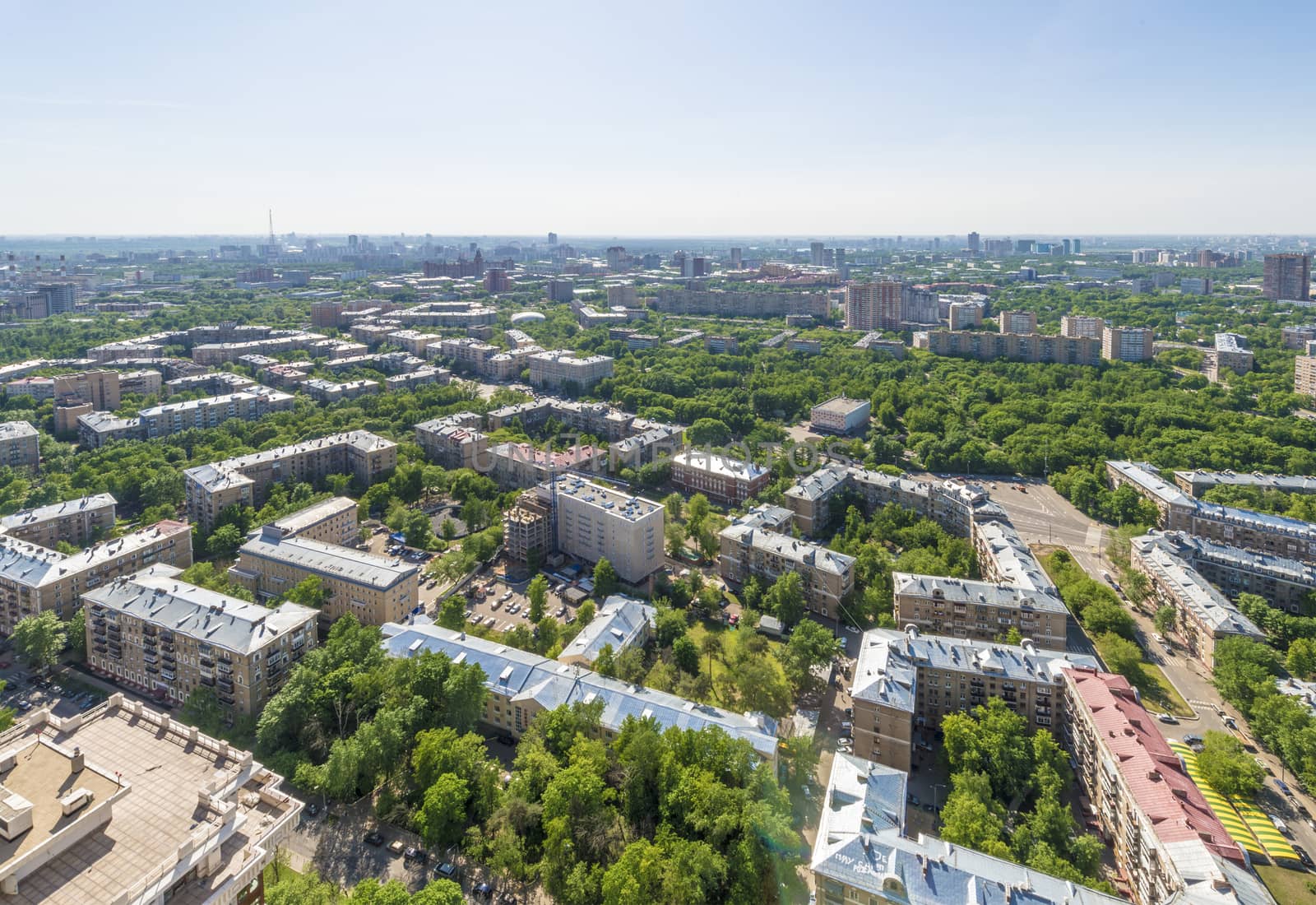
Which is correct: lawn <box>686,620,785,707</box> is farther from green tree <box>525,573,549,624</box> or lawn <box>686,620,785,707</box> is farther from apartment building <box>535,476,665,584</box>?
green tree <box>525,573,549,624</box>

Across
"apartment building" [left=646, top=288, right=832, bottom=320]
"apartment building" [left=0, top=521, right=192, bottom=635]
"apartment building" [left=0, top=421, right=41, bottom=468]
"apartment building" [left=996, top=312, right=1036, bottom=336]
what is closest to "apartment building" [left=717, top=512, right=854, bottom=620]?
"apartment building" [left=0, top=521, right=192, bottom=635]

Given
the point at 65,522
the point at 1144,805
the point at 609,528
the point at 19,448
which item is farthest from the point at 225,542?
the point at 1144,805

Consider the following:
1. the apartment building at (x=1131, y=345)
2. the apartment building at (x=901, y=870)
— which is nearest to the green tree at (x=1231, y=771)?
the apartment building at (x=901, y=870)

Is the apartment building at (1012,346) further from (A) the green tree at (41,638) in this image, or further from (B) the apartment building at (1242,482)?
(A) the green tree at (41,638)

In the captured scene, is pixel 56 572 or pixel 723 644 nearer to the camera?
pixel 56 572

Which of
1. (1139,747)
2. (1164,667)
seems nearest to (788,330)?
(1164,667)

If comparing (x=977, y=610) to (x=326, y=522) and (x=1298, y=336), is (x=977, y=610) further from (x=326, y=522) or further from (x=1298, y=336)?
(x=1298, y=336)
